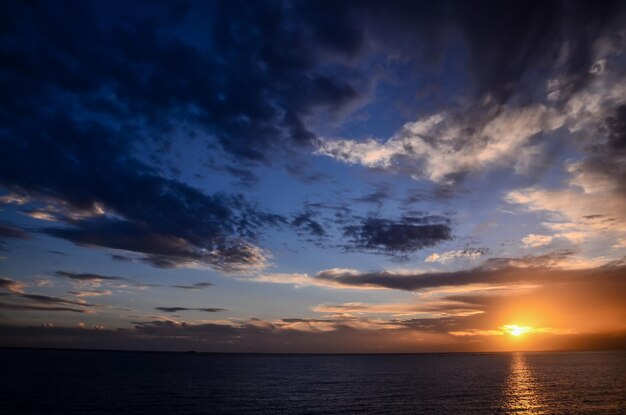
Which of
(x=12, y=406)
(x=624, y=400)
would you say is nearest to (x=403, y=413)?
(x=624, y=400)

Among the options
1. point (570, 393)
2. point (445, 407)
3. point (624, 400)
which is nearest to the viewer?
point (445, 407)

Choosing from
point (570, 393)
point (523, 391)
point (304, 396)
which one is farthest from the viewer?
point (523, 391)

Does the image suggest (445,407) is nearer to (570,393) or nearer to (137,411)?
(570,393)

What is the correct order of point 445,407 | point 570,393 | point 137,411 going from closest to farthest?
point 137,411, point 445,407, point 570,393

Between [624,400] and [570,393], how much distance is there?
583 inches

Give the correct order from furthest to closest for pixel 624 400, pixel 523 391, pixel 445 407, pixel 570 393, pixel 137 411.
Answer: pixel 523 391 → pixel 570 393 → pixel 624 400 → pixel 445 407 → pixel 137 411

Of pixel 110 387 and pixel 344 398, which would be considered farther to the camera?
pixel 110 387

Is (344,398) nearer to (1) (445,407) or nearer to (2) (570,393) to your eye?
(1) (445,407)

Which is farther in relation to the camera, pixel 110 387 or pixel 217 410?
pixel 110 387

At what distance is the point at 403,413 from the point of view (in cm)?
7181

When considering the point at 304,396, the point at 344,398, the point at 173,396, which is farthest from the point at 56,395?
the point at 344,398

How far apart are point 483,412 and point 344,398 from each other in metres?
30.5

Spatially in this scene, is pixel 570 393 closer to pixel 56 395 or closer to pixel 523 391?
pixel 523 391

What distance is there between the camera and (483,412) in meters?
73.4
